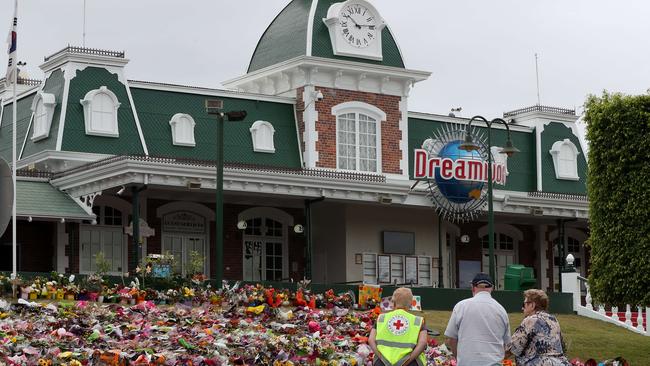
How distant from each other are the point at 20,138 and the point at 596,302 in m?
18.2

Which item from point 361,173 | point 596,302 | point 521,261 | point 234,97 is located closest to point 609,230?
point 596,302

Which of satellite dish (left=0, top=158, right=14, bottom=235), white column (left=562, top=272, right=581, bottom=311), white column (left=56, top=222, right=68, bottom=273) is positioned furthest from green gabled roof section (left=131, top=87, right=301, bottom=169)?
satellite dish (left=0, top=158, right=14, bottom=235)

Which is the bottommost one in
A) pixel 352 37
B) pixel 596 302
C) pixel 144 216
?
pixel 596 302

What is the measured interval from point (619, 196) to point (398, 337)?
1583 cm

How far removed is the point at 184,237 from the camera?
37.9 m

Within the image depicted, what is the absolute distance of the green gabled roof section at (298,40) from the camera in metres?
39.9

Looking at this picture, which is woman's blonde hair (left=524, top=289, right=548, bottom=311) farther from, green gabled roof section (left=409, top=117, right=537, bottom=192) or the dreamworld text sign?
green gabled roof section (left=409, top=117, right=537, bottom=192)

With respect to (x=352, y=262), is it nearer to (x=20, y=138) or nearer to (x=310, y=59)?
(x=310, y=59)

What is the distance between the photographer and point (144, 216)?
36.8m

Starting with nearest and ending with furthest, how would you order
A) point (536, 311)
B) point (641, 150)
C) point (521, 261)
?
point (536, 311) → point (641, 150) → point (521, 261)

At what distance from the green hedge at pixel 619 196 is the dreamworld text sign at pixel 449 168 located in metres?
10.6

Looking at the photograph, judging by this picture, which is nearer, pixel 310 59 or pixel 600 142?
pixel 600 142

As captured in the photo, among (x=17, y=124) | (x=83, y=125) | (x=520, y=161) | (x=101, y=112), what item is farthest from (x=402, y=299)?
(x=520, y=161)

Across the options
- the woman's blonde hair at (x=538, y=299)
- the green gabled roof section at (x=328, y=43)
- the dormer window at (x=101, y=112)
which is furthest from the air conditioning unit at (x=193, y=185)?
the woman's blonde hair at (x=538, y=299)
